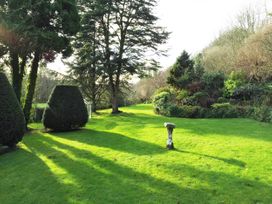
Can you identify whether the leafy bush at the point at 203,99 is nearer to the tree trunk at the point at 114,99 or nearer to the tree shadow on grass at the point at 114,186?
the tree trunk at the point at 114,99

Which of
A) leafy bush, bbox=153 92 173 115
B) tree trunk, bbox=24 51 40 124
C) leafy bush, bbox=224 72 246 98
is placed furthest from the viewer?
leafy bush, bbox=153 92 173 115

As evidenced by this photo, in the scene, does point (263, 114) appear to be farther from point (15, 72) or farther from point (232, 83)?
point (15, 72)

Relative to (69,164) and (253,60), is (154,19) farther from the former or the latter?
(69,164)

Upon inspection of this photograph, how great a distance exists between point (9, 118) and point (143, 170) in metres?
5.09

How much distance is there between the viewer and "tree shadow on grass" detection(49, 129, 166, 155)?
8771 mm

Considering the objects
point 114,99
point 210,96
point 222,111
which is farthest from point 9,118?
point 114,99

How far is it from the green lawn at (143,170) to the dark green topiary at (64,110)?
232cm

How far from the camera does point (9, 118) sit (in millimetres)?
9219

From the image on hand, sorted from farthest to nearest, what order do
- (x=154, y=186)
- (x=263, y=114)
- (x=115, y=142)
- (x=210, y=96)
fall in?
(x=210, y=96) → (x=263, y=114) → (x=115, y=142) → (x=154, y=186)

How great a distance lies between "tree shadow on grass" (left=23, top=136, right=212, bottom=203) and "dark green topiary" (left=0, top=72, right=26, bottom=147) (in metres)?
2.12

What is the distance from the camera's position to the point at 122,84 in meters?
24.5

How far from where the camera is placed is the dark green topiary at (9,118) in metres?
9.05

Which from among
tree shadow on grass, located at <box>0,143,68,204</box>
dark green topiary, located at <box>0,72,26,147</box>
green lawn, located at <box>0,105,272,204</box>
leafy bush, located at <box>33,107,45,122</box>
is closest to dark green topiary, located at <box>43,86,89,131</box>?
green lawn, located at <box>0,105,272,204</box>

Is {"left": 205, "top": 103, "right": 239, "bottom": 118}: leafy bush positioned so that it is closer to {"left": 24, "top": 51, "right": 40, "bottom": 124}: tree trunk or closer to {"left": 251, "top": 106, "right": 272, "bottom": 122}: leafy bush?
{"left": 251, "top": 106, "right": 272, "bottom": 122}: leafy bush
